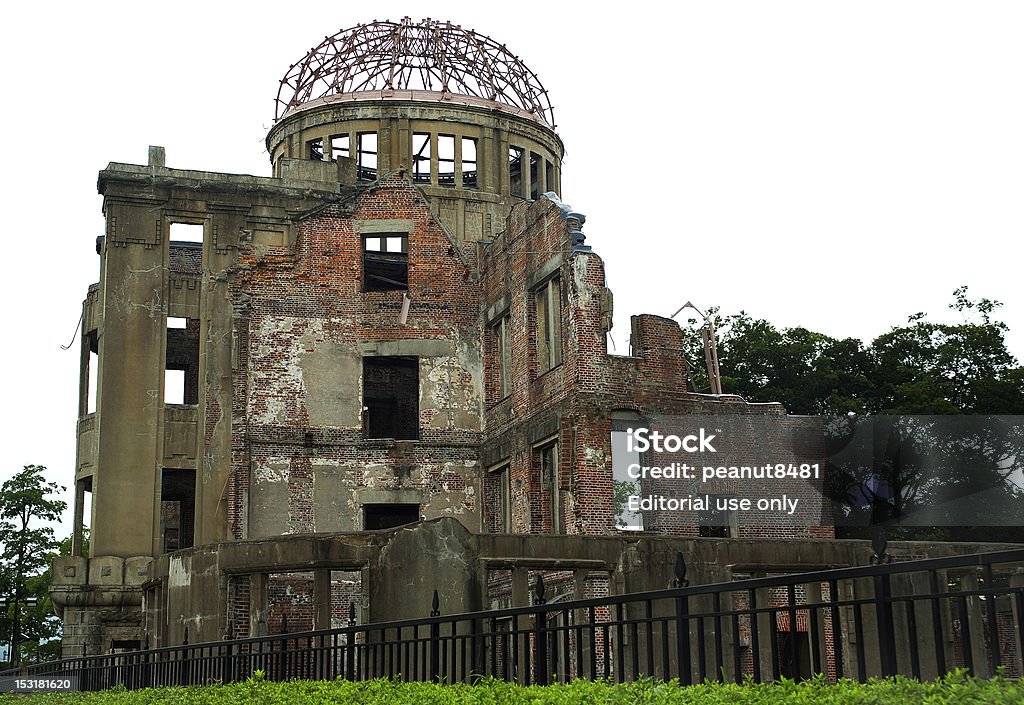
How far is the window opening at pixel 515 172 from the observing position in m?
41.8

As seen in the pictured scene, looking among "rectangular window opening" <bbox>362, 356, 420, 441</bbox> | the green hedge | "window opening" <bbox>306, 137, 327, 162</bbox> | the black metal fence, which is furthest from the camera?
"window opening" <bbox>306, 137, 327, 162</bbox>

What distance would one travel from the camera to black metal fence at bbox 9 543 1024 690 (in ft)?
20.3

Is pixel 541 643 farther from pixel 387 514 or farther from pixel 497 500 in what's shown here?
pixel 387 514

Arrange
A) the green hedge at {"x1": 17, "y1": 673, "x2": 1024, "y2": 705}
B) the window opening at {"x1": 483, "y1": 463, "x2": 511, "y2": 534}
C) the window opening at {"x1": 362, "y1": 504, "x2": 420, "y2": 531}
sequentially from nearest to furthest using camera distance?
the green hedge at {"x1": 17, "y1": 673, "x2": 1024, "y2": 705}
the window opening at {"x1": 483, "y1": 463, "x2": 511, "y2": 534}
the window opening at {"x1": 362, "y1": 504, "x2": 420, "y2": 531}

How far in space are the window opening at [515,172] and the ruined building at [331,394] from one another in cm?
689

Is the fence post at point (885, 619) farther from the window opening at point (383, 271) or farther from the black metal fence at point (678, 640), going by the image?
the window opening at point (383, 271)

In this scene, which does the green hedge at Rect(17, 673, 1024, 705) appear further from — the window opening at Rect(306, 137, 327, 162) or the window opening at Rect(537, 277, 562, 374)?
the window opening at Rect(306, 137, 327, 162)

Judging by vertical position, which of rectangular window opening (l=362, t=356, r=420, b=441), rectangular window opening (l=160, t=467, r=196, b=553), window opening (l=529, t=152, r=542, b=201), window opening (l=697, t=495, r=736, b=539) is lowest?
window opening (l=697, t=495, r=736, b=539)

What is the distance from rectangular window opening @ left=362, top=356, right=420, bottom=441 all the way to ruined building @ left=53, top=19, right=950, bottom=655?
69 millimetres

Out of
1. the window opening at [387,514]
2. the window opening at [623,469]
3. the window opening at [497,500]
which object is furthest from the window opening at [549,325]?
the window opening at [387,514]

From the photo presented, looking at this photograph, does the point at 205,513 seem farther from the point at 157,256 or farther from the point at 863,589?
the point at 863,589

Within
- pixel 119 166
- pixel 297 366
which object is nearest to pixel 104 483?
pixel 297 366

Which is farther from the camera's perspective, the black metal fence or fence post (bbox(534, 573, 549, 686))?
fence post (bbox(534, 573, 549, 686))

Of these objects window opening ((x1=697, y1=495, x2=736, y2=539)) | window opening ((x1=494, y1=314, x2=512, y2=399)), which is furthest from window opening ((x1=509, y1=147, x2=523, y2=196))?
window opening ((x1=697, y1=495, x2=736, y2=539))
